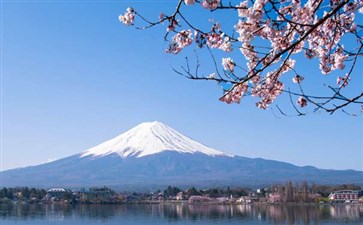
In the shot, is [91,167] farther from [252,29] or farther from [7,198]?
[252,29]

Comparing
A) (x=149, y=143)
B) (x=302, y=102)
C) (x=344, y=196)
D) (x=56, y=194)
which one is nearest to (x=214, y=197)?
(x=344, y=196)

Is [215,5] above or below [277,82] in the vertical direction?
above

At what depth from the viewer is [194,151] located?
242 ft

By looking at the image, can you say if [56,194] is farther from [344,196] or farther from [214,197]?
[344,196]

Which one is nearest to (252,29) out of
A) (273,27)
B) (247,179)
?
(273,27)

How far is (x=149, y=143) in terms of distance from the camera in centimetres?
7575

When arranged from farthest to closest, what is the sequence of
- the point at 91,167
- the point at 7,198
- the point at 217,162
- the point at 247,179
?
the point at 217,162
the point at 91,167
the point at 247,179
the point at 7,198

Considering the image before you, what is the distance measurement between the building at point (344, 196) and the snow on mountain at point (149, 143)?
146 ft

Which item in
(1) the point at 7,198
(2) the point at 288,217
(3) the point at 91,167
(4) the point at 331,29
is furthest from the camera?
(3) the point at 91,167

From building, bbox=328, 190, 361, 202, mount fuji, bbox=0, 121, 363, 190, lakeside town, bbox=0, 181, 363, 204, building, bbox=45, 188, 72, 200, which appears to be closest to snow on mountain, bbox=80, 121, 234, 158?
mount fuji, bbox=0, 121, 363, 190

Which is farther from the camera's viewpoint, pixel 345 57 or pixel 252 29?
pixel 345 57

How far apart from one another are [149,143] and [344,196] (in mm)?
50468

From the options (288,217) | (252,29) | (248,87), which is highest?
(252,29)

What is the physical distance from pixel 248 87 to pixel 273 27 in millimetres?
332
